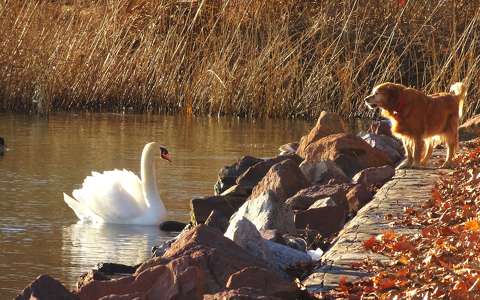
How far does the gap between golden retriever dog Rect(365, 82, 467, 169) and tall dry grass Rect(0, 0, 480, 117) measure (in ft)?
23.7

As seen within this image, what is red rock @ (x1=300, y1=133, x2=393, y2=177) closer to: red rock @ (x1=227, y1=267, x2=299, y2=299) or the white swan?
the white swan

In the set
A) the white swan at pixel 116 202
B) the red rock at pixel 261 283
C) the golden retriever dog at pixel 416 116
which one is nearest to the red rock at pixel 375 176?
the golden retriever dog at pixel 416 116

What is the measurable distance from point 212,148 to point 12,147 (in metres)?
2.57

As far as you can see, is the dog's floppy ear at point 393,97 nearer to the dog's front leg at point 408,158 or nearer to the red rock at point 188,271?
the dog's front leg at point 408,158

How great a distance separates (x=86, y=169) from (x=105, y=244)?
419cm

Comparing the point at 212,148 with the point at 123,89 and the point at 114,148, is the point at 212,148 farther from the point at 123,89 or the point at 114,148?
the point at 123,89

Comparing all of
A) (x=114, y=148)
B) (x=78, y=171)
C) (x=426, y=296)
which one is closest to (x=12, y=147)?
(x=114, y=148)

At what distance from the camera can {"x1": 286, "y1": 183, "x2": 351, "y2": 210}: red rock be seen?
9797 mm

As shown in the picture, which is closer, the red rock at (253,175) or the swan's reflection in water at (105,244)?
the swan's reflection in water at (105,244)

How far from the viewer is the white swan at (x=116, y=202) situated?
451 inches

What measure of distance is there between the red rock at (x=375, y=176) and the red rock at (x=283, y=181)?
1.61 ft

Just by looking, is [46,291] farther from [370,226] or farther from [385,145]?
[385,145]

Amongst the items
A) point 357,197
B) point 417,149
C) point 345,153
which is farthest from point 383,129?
point 357,197

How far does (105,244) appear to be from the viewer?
10.3 metres
